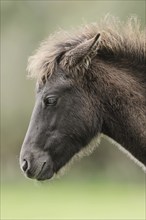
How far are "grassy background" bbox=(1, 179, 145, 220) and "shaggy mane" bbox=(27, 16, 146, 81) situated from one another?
9.07 meters

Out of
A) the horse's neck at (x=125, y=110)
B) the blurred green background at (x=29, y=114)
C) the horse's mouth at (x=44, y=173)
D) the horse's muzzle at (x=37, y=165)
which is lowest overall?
the blurred green background at (x=29, y=114)

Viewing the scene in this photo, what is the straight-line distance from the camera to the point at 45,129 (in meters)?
8.38

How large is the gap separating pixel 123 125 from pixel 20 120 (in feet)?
69.4

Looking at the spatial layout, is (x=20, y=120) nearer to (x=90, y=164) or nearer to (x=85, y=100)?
(x=90, y=164)

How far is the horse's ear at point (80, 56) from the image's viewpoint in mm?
8273

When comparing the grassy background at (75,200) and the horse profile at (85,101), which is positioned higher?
the horse profile at (85,101)

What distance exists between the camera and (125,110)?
8.21 metres

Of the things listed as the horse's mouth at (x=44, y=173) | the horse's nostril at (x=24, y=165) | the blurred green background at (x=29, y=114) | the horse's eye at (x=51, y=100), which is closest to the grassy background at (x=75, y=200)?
the blurred green background at (x=29, y=114)

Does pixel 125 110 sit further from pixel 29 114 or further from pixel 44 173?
pixel 29 114

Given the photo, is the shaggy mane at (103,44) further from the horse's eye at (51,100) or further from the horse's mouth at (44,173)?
the horse's mouth at (44,173)

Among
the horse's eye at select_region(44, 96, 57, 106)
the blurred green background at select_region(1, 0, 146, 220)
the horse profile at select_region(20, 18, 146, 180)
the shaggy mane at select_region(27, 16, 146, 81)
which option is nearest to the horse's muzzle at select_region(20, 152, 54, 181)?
the horse profile at select_region(20, 18, 146, 180)

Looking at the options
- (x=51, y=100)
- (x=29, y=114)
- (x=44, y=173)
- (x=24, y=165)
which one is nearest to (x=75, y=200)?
(x=29, y=114)

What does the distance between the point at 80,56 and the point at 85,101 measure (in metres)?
0.49

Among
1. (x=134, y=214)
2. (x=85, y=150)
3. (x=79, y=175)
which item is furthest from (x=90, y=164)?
(x=85, y=150)
